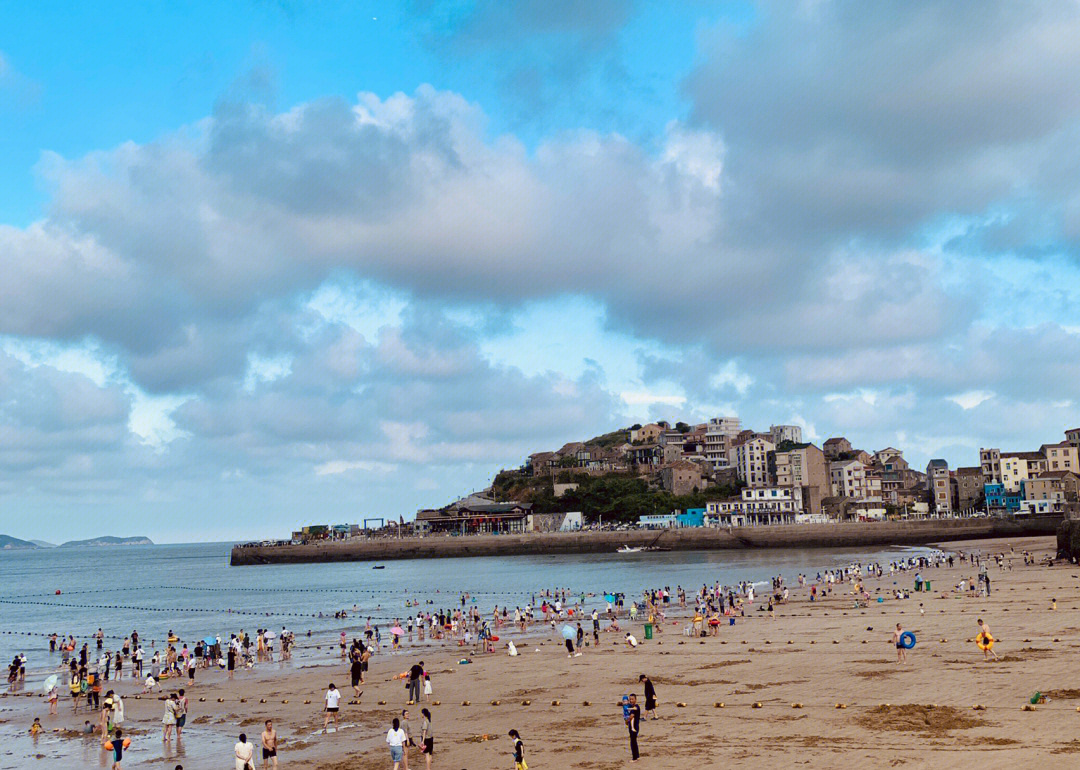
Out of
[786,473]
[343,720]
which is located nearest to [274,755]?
[343,720]

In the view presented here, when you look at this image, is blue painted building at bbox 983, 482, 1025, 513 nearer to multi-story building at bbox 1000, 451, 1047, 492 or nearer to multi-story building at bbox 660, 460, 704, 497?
multi-story building at bbox 1000, 451, 1047, 492

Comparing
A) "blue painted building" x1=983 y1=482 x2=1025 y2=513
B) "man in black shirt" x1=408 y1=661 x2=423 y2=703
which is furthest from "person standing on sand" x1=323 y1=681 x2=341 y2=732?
"blue painted building" x1=983 y1=482 x2=1025 y2=513

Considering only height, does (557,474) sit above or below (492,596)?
above

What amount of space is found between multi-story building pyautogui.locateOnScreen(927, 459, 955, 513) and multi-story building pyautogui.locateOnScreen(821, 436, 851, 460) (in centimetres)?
2525

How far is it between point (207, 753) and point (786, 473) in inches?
6025

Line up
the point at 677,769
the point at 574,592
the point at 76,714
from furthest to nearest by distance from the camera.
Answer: the point at 574,592 < the point at 76,714 < the point at 677,769

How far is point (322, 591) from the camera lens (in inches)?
3403

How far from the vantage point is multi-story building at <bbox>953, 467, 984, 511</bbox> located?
152 metres

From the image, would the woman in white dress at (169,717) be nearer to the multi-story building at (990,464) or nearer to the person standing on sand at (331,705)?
the person standing on sand at (331,705)

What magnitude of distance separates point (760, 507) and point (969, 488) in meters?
36.7

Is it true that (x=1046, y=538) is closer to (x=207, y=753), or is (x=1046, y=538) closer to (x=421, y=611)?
(x=421, y=611)

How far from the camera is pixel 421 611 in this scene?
61.2 m

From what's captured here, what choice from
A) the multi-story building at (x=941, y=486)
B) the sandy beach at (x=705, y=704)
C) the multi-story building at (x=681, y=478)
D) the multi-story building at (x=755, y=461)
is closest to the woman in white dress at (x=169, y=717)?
the sandy beach at (x=705, y=704)

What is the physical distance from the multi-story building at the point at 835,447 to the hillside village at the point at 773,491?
84cm
